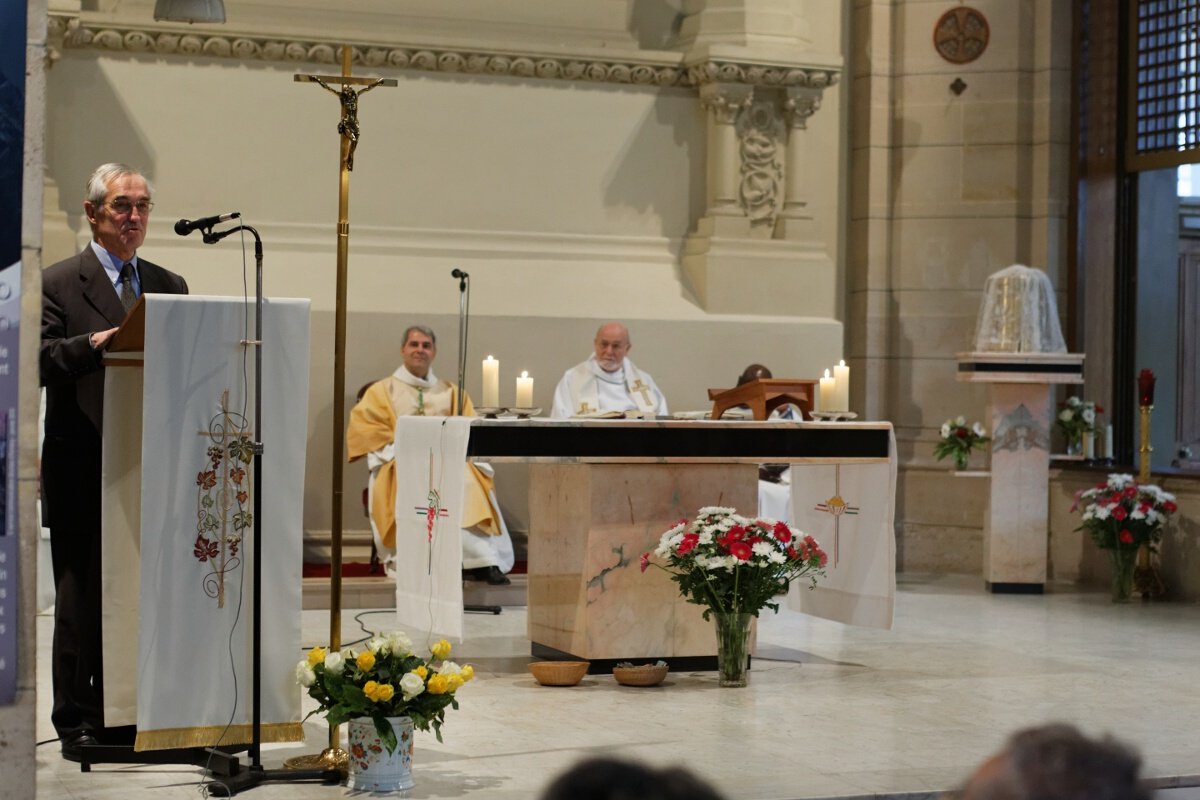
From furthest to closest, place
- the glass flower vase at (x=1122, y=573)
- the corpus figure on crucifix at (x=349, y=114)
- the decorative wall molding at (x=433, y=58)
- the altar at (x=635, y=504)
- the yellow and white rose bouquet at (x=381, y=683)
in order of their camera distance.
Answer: the decorative wall molding at (x=433, y=58), the glass flower vase at (x=1122, y=573), the altar at (x=635, y=504), the corpus figure on crucifix at (x=349, y=114), the yellow and white rose bouquet at (x=381, y=683)

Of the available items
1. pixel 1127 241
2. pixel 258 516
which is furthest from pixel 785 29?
pixel 258 516

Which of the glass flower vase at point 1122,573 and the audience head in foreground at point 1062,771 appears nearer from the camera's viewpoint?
the audience head in foreground at point 1062,771

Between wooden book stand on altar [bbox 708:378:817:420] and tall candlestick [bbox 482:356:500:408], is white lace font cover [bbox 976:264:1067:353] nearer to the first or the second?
wooden book stand on altar [bbox 708:378:817:420]

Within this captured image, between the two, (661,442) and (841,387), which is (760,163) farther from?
(661,442)

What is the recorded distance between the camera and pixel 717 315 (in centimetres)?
1073

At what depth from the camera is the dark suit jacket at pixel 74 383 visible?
195 inches

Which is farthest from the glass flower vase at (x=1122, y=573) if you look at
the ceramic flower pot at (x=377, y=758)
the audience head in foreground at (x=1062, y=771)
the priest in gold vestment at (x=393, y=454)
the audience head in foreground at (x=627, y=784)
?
the audience head in foreground at (x=627, y=784)

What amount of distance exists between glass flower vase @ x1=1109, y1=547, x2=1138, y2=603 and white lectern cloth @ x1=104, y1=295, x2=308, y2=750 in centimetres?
607

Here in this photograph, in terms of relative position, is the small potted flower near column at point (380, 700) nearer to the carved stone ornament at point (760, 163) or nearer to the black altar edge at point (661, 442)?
the black altar edge at point (661, 442)

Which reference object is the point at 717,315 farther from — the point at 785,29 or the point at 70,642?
the point at 70,642

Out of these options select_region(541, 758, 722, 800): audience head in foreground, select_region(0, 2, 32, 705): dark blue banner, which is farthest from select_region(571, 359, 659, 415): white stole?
select_region(541, 758, 722, 800): audience head in foreground

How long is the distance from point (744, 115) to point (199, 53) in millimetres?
3456

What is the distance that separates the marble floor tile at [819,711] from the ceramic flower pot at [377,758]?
0.08 m

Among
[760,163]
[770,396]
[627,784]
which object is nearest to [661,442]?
[770,396]
